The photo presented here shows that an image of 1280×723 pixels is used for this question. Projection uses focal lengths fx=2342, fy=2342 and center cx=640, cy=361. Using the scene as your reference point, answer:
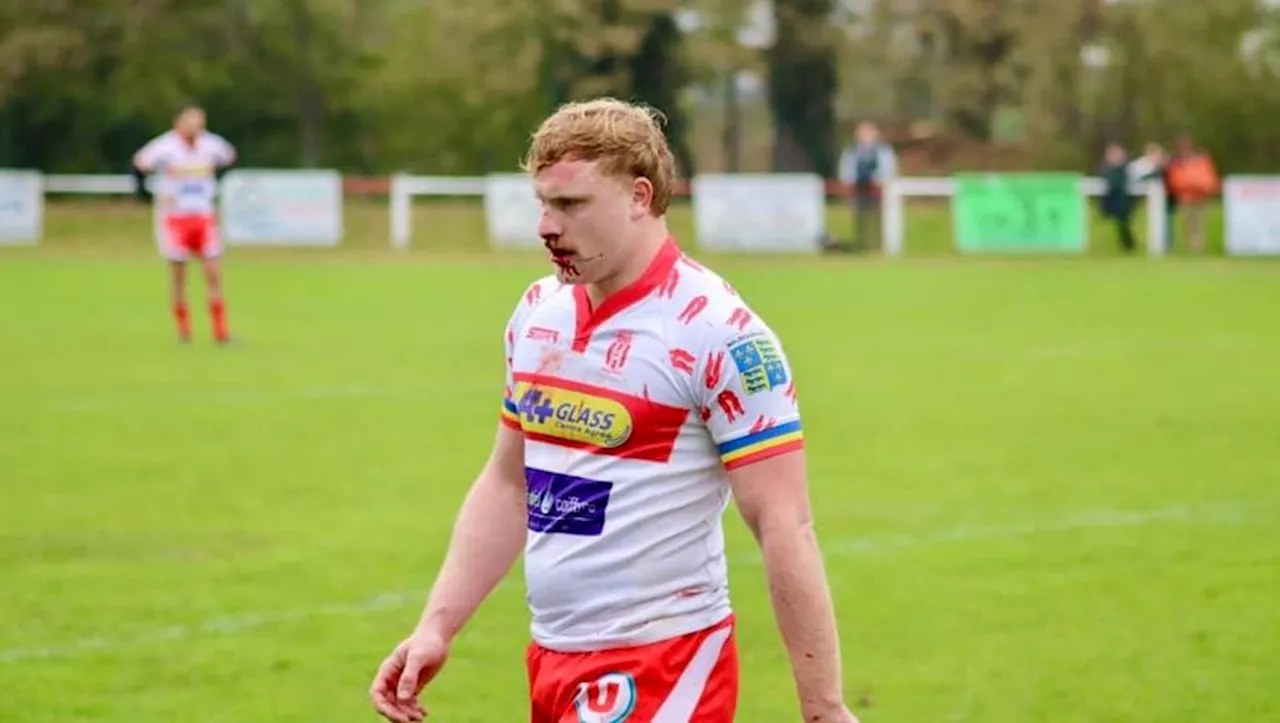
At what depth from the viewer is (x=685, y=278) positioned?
4488 millimetres

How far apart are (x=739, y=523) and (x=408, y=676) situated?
7.14 metres

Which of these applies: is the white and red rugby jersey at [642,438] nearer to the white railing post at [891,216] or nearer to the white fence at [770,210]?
the white fence at [770,210]

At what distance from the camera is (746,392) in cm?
437

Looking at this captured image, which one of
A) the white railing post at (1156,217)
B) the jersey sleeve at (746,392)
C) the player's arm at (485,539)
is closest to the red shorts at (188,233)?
the player's arm at (485,539)

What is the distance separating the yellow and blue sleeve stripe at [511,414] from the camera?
4742 mm

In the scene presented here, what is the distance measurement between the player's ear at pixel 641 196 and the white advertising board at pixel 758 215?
3639cm

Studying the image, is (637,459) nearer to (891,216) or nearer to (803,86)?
(891,216)

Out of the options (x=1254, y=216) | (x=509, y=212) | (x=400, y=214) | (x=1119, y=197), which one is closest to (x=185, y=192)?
(x=509, y=212)

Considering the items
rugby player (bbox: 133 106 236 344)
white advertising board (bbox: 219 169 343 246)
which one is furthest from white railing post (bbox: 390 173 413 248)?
rugby player (bbox: 133 106 236 344)

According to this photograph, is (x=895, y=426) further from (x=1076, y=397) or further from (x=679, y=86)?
(x=679, y=86)

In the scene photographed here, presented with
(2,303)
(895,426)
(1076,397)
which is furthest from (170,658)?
(2,303)

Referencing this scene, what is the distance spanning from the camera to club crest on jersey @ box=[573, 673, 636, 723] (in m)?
4.50

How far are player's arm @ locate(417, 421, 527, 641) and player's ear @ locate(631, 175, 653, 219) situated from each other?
2.20 feet

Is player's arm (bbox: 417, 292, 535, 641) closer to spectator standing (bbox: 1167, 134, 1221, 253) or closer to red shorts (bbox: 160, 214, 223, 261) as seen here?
red shorts (bbox: 160, 214, 223, 261)
